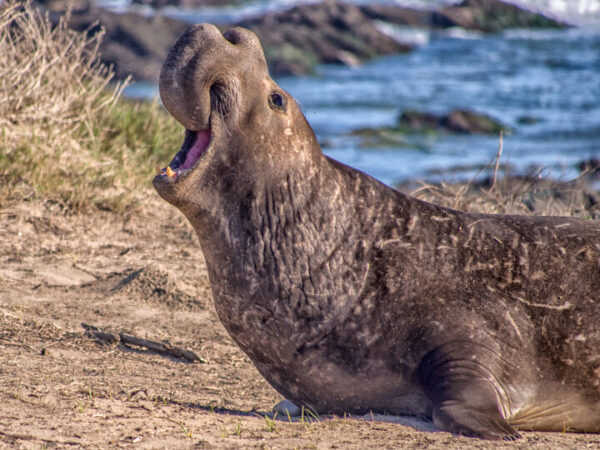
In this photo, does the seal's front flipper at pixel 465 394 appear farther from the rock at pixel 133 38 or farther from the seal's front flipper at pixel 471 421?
the rock at pixel 133 38

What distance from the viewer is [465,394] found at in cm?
343

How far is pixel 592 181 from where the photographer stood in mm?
12328

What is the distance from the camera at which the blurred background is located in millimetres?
19500

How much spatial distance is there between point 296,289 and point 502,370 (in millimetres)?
990

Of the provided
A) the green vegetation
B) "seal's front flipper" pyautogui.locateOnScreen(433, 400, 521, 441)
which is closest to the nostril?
"seal's front flipper" pyautogui.locateOnScreen(433, 400, 521, 441)

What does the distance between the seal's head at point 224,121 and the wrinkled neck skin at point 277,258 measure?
2 centimetres

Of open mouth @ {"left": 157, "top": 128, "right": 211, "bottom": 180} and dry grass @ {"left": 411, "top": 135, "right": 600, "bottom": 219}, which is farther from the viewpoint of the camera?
dry grass @ {"left": 411, "top": 135, "right": 600, "bottom": 219}

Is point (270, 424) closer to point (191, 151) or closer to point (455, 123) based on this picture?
point (191, 151)

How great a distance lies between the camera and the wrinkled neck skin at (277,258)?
369 cm

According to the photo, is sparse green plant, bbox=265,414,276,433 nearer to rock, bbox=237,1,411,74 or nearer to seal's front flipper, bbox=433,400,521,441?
seal's front flipper, bbox=433,400,521,441

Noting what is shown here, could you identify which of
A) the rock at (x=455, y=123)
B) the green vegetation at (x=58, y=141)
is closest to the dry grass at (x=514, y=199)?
the green vegetation at (x=58, y=141)

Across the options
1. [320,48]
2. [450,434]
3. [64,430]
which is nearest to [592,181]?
[450,434]

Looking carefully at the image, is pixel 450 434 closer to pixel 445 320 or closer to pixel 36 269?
pixel 445 320

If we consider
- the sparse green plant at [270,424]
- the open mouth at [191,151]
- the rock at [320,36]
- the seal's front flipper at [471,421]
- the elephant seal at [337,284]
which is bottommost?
the rock at [320,36]
